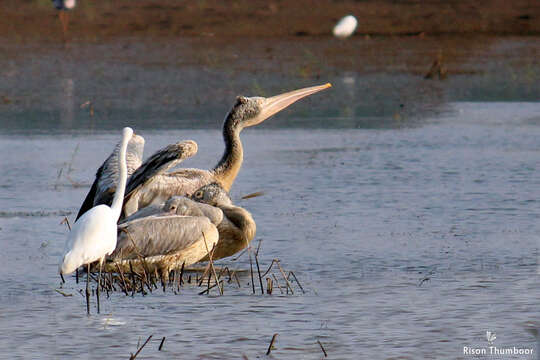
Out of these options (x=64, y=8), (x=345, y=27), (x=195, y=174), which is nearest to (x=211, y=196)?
(x=195, y=174)

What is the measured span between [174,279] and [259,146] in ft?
19.2

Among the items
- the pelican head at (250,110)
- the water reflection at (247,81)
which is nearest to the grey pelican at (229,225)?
the pelican head at (250,110)

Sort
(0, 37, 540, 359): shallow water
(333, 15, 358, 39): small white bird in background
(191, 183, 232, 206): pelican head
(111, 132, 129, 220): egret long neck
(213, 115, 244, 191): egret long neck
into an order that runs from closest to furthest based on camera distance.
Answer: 1. (0, 37, 540, 359): shallow water
2. (111, 132, 129, 220): egret long neck
3. (191, 183, 232, 206): pelican head
4. (213, 115, 244, 191): egret long neck
5. (333, 15, 358, 39): small white bird in background

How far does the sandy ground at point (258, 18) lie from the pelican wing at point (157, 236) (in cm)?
1651

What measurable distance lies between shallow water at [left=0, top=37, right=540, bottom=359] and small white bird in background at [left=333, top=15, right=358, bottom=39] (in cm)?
930

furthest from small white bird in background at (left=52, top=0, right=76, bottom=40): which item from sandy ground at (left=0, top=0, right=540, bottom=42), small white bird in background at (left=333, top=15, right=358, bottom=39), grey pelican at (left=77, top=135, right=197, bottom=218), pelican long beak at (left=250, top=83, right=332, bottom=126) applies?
grey pelican at (left=77, top=135, right=197, bottom=218)

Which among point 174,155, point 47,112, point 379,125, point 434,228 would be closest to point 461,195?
point 434,228

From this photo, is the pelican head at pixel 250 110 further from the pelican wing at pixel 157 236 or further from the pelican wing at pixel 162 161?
the pelican wing at pixel 157 236

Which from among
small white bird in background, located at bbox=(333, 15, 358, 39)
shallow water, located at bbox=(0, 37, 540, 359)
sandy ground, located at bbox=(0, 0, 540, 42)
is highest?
sandy ground, located at bbox=(0, 0, 540, 42)

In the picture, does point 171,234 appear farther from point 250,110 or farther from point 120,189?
point 250,110

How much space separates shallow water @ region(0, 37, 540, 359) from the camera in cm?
552

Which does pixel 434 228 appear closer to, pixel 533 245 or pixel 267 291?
pixel 533 245

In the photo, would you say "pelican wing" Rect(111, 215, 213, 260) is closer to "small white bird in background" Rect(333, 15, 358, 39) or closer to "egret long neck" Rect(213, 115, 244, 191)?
"egret long neck" Rect(213, 115, 244, 191)

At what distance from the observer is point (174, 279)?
6980mm
